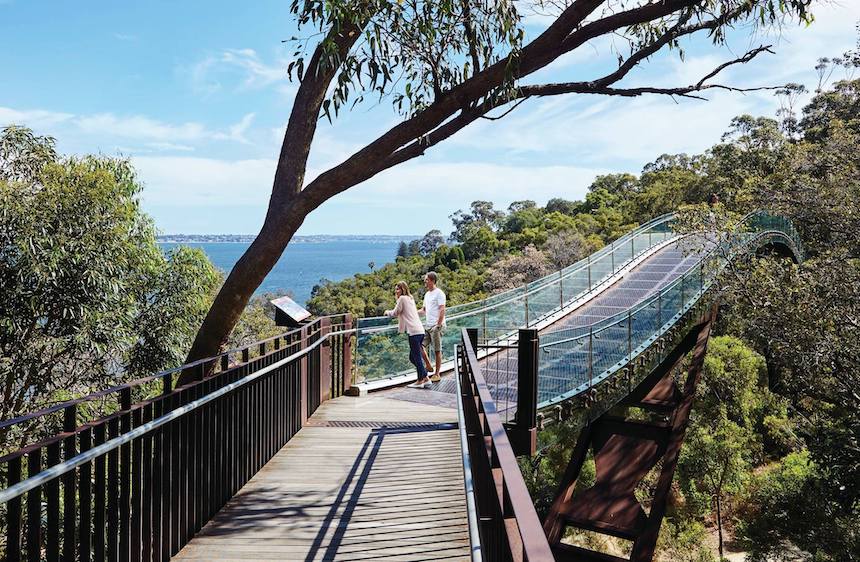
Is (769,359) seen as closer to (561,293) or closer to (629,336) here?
(561,293)

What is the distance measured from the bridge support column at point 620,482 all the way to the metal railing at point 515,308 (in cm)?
290

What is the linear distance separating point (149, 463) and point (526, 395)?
4567 millimetres

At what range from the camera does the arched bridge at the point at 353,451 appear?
293 centimetres

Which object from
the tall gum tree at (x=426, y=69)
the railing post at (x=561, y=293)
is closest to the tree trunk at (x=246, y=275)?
the tall gum tree at (x=426, y=69)

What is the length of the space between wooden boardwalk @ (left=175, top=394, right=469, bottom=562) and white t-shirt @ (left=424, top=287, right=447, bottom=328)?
264 centimetres

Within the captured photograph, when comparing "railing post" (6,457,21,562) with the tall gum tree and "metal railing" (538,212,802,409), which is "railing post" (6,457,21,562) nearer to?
the tall gum tree

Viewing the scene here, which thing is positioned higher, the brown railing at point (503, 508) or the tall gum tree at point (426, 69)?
the tall gum tree at point (426, 69)

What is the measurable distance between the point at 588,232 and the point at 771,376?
24.8 meters

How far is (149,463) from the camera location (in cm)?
369

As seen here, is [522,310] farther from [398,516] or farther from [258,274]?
[398,516]

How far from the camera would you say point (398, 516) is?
15.3 feet

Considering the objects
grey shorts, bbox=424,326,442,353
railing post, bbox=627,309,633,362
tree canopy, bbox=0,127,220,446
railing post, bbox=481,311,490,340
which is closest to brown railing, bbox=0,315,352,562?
grey shorts, bbox=424,326,442,353

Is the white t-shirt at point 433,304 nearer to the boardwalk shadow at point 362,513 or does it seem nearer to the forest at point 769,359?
the forest at point 769,359

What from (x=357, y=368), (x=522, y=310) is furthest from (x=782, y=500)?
(x=357, y=368)
